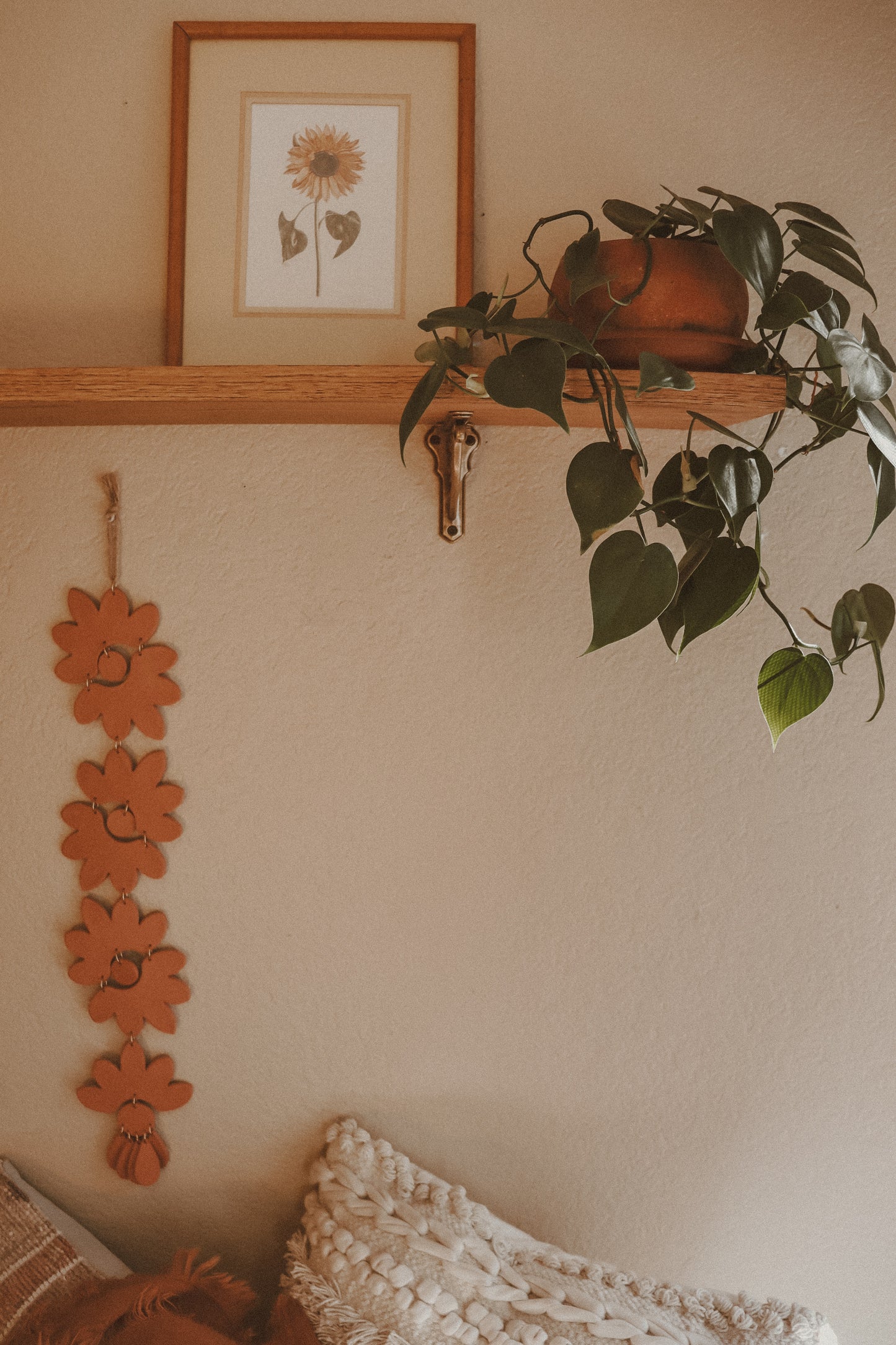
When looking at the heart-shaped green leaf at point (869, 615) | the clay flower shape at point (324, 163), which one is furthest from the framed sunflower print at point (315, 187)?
the heart-shaped green leaf at point (869, 615)

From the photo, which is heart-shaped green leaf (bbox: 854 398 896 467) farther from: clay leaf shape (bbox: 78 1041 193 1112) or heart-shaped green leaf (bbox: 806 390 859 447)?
clay leaf shape (bbox: 78 1041 193 1112)

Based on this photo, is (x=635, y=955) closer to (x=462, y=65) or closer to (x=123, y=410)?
(x=123, y=410)

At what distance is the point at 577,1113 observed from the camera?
1.04 m

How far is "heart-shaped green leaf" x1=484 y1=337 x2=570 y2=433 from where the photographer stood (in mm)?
682

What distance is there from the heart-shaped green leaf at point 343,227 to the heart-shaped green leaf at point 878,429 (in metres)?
0.59

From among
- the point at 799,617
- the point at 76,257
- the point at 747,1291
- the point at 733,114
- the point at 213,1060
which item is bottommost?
Answer: the point at 747,1291

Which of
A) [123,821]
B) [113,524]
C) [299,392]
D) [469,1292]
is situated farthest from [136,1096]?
[299,392]

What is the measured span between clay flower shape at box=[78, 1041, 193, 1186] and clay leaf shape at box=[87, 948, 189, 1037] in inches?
1.5

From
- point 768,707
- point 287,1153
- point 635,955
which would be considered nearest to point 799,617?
point 768,707

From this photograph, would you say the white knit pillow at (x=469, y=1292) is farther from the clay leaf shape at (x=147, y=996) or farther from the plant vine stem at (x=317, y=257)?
the plant vine stem at (x=317, y=257)

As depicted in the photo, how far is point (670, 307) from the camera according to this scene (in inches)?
30.8

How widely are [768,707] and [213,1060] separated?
793mm

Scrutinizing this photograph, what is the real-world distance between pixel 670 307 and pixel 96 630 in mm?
734

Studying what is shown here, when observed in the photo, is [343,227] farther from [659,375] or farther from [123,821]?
[123,821]
